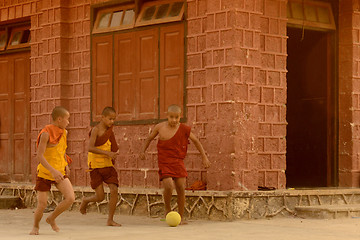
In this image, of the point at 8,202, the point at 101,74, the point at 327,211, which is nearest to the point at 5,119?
the point at 8,202

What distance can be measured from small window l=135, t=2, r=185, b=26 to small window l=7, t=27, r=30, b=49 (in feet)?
9.67

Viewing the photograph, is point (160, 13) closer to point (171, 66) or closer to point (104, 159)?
point (171, 66)

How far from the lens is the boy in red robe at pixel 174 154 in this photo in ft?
32.3

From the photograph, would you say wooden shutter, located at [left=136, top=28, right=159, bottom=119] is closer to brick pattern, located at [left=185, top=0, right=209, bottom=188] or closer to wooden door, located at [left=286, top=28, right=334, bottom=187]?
brick pattern, located at [left=185, top=0, right=209, bottom=188]

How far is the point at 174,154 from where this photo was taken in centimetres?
993

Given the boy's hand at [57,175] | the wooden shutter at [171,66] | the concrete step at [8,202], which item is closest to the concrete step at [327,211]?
the wooden shutter at [171,66]

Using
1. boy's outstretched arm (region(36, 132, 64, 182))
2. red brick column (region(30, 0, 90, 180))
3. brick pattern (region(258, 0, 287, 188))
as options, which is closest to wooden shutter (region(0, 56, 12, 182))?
red brick column (region(30, 0, 90, 180))

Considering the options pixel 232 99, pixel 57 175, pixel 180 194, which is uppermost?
pixel 232 99

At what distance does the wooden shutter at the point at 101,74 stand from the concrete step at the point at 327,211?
3.46 m

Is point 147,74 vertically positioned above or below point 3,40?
below

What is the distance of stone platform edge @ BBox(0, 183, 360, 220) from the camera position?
10.3m

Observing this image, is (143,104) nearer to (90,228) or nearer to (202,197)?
(202,197)

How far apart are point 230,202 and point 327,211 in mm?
1380

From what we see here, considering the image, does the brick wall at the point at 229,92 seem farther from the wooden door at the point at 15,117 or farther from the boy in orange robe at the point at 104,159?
the wooden door at the point at 15,117
